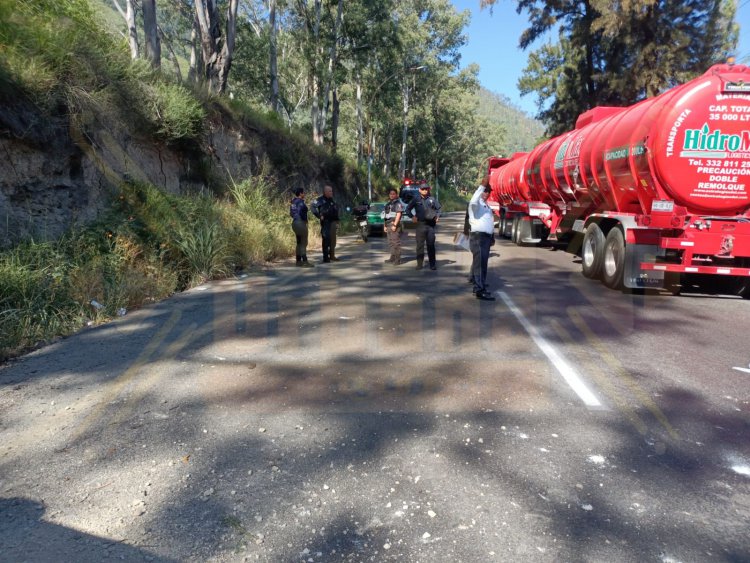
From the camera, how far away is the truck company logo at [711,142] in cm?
733

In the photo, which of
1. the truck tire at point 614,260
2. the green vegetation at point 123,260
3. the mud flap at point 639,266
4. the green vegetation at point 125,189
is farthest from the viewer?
the truck tire at point 614,260

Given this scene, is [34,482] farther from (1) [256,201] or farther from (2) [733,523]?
(1) [256,201]

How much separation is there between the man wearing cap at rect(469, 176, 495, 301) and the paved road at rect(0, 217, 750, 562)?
1429mm

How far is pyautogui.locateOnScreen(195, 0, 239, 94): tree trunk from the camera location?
14.5 meters

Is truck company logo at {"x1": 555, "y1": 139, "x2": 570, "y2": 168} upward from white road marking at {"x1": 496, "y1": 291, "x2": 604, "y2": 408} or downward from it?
upward

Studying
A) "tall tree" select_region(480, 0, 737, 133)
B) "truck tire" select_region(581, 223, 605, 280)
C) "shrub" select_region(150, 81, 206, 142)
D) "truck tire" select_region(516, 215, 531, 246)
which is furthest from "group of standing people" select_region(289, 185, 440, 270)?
"tall tree" select_region(480, 0, 737, 133)

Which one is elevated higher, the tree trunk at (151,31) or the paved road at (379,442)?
the tree trunk at (151,31)

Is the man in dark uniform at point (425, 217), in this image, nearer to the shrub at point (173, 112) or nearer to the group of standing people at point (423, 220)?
the group of standing people at point (423, 220)

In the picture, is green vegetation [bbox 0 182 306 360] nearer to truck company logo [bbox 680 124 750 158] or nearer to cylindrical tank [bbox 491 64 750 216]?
cylindrical tank [bbox 491 64 750 216]

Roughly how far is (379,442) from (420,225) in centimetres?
778

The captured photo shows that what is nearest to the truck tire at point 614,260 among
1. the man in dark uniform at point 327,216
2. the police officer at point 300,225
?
the man in dark uniform at point 327,216

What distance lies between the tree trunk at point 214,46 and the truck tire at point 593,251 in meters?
11.5

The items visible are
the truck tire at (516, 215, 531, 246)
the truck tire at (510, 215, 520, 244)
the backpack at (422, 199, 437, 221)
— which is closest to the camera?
the backpack at (422, 199, 437, 221)

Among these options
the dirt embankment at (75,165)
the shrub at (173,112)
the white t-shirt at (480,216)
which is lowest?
the white t-shirt at (480,216)
